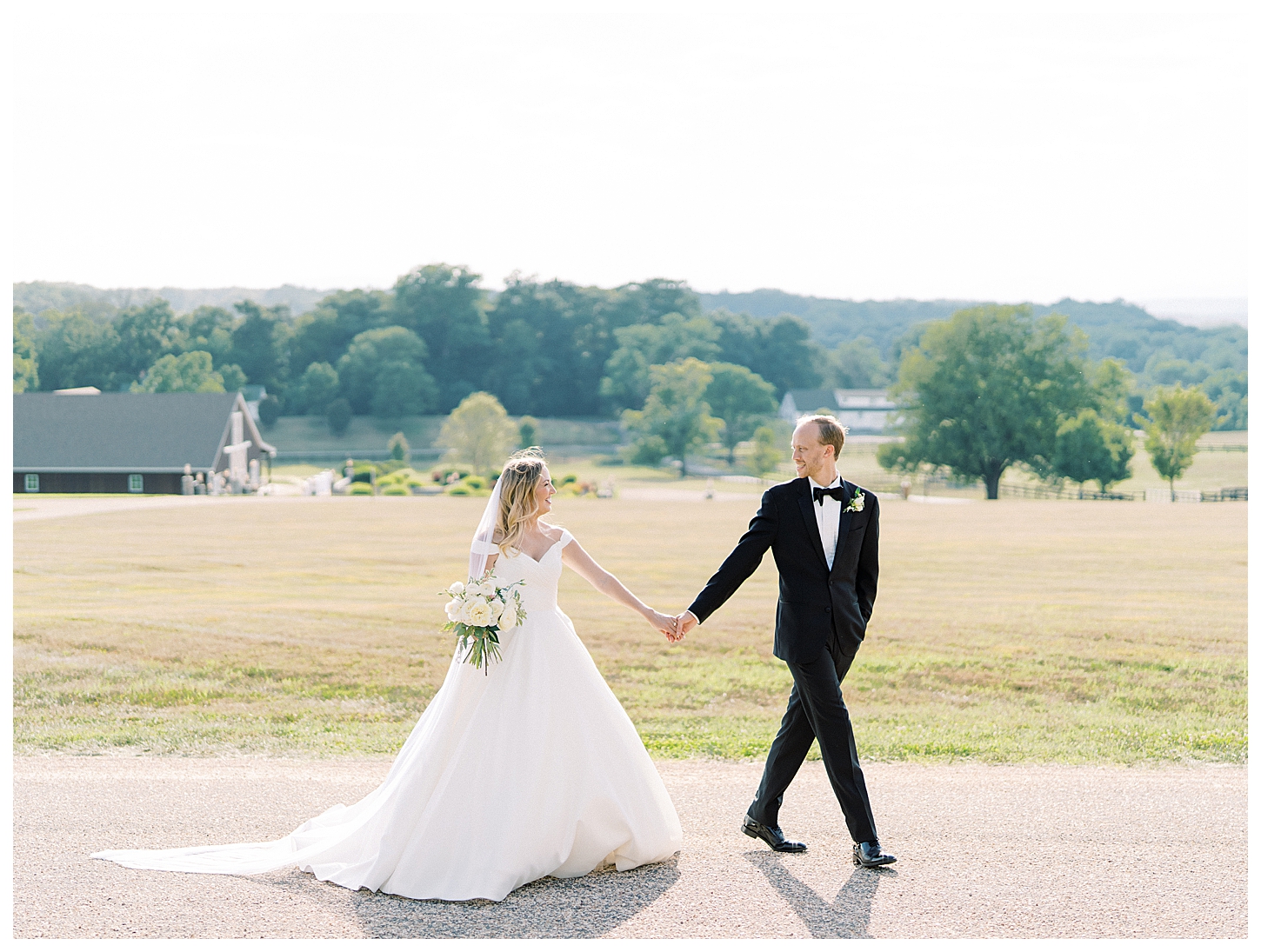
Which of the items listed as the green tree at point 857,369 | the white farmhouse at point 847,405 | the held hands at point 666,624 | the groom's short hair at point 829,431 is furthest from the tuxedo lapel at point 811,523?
the green tree at point 857,369

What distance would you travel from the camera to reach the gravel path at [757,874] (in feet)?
13.8

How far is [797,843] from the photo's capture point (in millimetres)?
4965

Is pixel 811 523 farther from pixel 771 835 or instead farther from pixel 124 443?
pixel 124 443

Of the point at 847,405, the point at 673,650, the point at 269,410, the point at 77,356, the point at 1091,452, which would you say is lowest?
the point at 673,650

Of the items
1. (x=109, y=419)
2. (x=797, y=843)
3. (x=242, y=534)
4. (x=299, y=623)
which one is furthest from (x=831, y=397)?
(x=797, y=843)

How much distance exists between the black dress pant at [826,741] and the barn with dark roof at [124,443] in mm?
51657

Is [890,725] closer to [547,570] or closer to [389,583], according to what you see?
[547,570]

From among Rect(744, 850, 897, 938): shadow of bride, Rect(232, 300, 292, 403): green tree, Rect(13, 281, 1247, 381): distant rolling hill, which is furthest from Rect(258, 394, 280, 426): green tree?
Rect(744, 850, 897, 938): shadow of bride

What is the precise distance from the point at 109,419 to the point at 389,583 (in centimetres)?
4282

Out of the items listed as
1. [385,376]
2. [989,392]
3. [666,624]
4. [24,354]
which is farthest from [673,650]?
[24,354]

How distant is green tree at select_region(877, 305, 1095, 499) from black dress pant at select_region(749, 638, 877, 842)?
59033 millimetres

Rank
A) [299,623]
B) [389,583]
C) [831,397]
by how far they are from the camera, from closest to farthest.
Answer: [299,623] < [389,583] < [831,397]

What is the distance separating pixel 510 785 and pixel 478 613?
731mm

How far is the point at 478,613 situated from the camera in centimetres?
475
